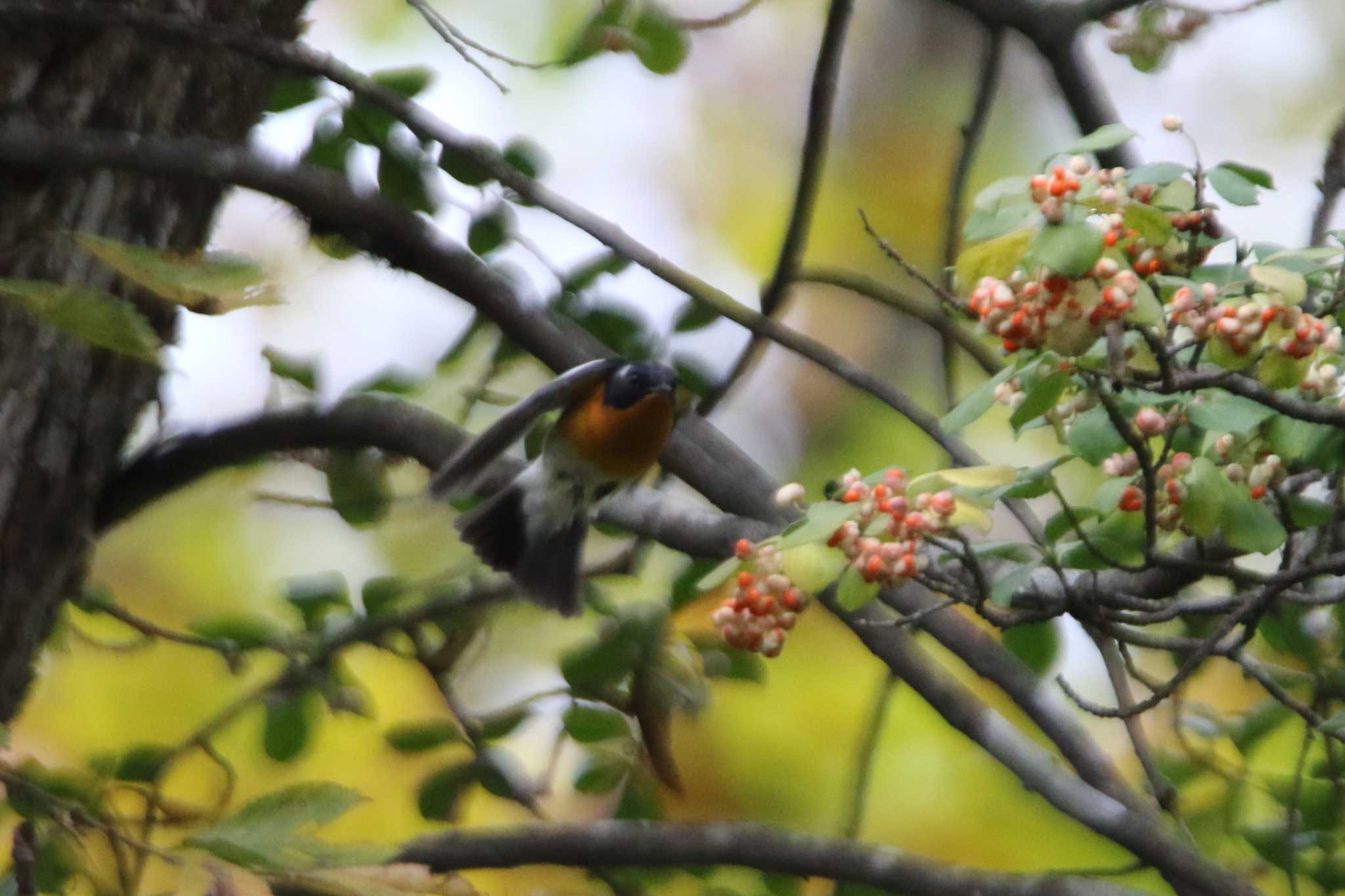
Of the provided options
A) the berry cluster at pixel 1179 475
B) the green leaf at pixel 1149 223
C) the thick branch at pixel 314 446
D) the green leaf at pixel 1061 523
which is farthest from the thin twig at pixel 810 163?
the green leaf at pixel 1149 223

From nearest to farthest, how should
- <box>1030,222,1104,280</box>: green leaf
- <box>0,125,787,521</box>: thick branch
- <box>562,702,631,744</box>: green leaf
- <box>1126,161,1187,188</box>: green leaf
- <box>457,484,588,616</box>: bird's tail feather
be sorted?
<box>1030,222,1104,280</box>: green leaf
<box>1126,161,1187,188</box>: green leaf
<box>0,125,787,521</box>: thick branch
<box>562,702,631,744</box>: green leaf
<box>457,484,588,616</box>: bird's tail feather

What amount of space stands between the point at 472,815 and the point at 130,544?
821 mm

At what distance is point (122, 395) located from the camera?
1.31 meters

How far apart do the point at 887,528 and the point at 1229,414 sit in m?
0.22

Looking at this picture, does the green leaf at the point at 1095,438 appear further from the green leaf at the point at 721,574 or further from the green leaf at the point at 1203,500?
the green leaf at the point at 721,574

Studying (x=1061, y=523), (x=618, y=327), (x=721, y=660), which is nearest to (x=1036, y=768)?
(x=1061, y=523)

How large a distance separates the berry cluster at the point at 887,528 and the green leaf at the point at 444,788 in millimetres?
758

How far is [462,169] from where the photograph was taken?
1.34 meters

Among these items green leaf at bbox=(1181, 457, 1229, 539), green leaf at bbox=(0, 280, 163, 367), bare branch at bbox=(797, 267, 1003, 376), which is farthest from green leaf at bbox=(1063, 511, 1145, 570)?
green leaf at bbox=(0, 280, 163, 367)

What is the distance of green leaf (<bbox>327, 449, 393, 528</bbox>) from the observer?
4.81 ft

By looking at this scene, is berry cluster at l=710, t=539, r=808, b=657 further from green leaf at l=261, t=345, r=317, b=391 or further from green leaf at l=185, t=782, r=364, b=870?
green leaf at l=261, t=345, r=317, b=391

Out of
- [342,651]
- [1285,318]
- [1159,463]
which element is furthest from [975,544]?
[342,651]

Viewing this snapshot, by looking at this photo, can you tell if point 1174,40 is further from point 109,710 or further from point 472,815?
point 109,710

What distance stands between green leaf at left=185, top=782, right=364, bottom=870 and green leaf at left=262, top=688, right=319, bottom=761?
2.19 feet
